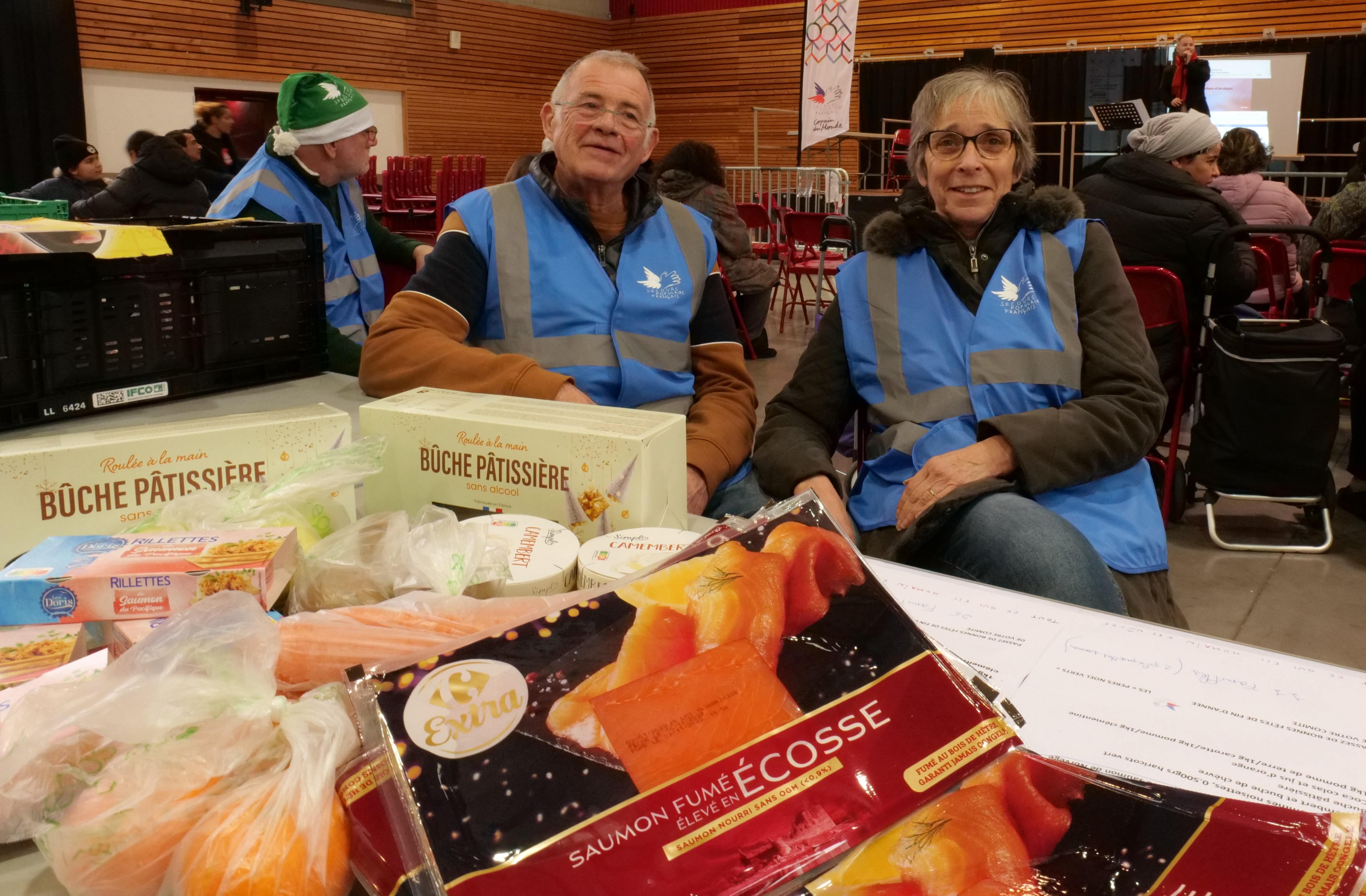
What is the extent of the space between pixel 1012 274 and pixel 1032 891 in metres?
1.42

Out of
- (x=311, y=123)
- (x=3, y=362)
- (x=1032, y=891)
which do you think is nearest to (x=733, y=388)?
(x=3, y=362)

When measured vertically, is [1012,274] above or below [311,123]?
below

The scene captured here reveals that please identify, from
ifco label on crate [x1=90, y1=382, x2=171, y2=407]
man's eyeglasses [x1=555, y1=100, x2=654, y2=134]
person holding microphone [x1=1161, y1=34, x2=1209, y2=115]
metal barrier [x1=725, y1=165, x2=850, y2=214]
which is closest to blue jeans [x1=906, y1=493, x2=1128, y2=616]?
man's eyeglasses [x1=555, y1=100, x2=654, y2=134]

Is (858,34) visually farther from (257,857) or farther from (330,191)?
(257,857)

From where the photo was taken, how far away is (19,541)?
3.39 feet

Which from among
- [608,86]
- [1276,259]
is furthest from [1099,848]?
[1276,259]

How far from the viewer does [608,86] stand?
6.45 ft

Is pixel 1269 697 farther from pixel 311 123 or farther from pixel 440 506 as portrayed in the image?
pixel 311 123

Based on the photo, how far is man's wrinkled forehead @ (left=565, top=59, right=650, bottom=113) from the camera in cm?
197

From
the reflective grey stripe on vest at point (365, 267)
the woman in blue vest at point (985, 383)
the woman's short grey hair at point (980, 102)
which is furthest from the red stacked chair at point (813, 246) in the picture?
the woman in blue vest at point (985, 383)

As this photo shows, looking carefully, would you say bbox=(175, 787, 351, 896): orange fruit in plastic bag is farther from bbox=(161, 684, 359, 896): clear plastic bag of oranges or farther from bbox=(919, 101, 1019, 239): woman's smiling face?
bbox=(919, 101, 1019, 239): woman's smiling face

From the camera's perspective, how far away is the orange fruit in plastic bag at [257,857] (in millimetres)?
562

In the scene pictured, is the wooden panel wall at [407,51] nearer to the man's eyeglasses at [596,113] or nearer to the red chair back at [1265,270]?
the man's eyeglasses at [596,113]

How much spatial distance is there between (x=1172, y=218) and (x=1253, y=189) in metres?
1.71
